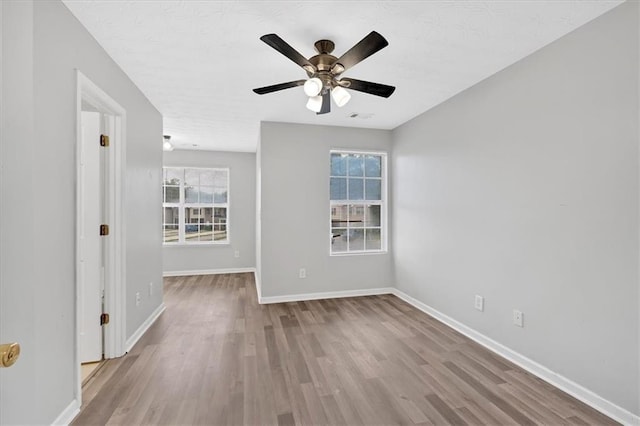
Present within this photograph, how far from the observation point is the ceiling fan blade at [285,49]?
62.5 inches

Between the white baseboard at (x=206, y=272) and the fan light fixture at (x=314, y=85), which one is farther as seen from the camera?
the white baseboard at (x=206, y=272)

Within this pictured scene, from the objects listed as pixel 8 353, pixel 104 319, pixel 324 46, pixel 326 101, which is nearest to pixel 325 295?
pixel 104 319

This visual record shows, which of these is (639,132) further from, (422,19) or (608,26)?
(422,19)

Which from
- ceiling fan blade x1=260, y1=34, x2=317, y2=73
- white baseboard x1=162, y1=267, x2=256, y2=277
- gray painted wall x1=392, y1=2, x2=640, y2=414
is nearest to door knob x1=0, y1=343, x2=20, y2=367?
ceiling fan blade x1=260, y1=34, x2=317, y2=73

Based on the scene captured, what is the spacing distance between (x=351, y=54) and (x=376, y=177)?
2.85 metres

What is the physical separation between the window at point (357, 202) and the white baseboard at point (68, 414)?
3063 mm

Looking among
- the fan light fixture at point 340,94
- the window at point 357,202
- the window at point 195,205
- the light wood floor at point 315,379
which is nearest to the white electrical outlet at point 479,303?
the light wood floor at point 315,379

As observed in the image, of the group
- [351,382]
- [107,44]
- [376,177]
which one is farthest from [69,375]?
[376,177]

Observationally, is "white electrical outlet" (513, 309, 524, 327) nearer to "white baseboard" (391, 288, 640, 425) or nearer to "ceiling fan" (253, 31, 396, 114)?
"white baseboard" (391, 288, 640, 425)

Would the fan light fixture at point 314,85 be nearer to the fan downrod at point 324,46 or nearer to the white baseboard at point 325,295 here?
the fan downrod at point 324,46

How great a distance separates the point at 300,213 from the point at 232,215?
2474 millimetres

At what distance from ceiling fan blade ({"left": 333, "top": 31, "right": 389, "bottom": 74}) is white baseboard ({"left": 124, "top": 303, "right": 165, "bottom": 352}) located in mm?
2979

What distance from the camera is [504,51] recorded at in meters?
2.21

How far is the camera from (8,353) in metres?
0.68
